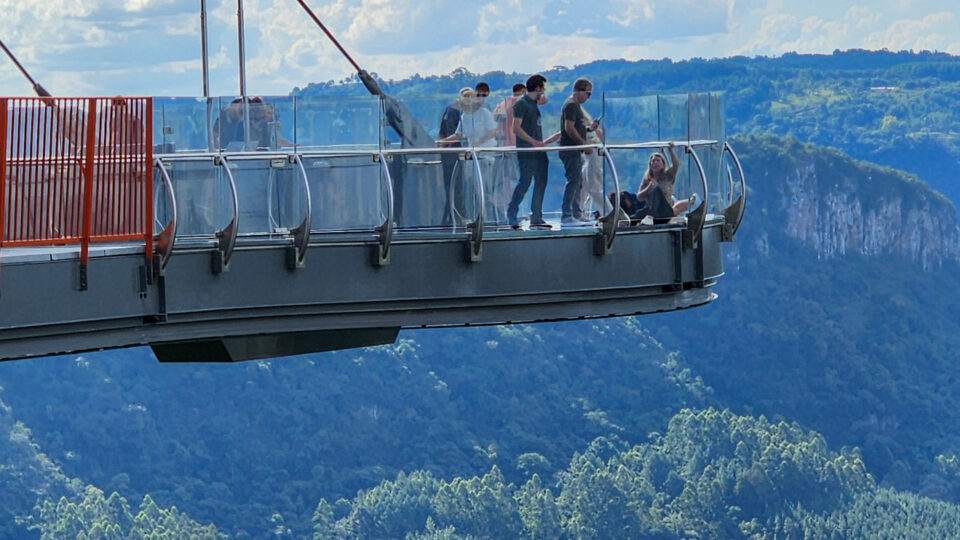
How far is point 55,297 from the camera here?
1820 cm

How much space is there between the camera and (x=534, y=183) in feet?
72.1

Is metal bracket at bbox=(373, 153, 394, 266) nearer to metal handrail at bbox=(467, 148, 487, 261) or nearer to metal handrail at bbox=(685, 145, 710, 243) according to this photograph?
metal handrail at bbox=(467, 148, 487, 261)

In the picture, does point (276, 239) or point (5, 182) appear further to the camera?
point (276, 239)

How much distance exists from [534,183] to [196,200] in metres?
4.03

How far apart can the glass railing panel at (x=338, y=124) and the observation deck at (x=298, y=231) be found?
0.07 ft

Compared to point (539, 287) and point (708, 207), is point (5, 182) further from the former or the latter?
point (708, 207)

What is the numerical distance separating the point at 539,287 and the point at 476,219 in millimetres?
1040

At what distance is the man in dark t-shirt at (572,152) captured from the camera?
2208cm

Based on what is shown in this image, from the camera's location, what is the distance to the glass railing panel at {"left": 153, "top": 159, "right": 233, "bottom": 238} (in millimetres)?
19703

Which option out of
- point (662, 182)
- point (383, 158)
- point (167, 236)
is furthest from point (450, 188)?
point (167, 236)

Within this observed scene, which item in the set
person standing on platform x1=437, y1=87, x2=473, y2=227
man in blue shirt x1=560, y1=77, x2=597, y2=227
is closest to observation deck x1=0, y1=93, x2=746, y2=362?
person standing on platform x1=437, y1=87, x2=473, y2=227

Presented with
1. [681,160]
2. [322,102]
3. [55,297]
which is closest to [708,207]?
[681,160]

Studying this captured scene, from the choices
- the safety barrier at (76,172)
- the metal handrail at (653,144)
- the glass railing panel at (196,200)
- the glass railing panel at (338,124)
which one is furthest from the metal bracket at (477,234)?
the safety barrier at (76,172)

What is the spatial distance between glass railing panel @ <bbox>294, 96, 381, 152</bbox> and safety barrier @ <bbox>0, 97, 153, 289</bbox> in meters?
2.34
